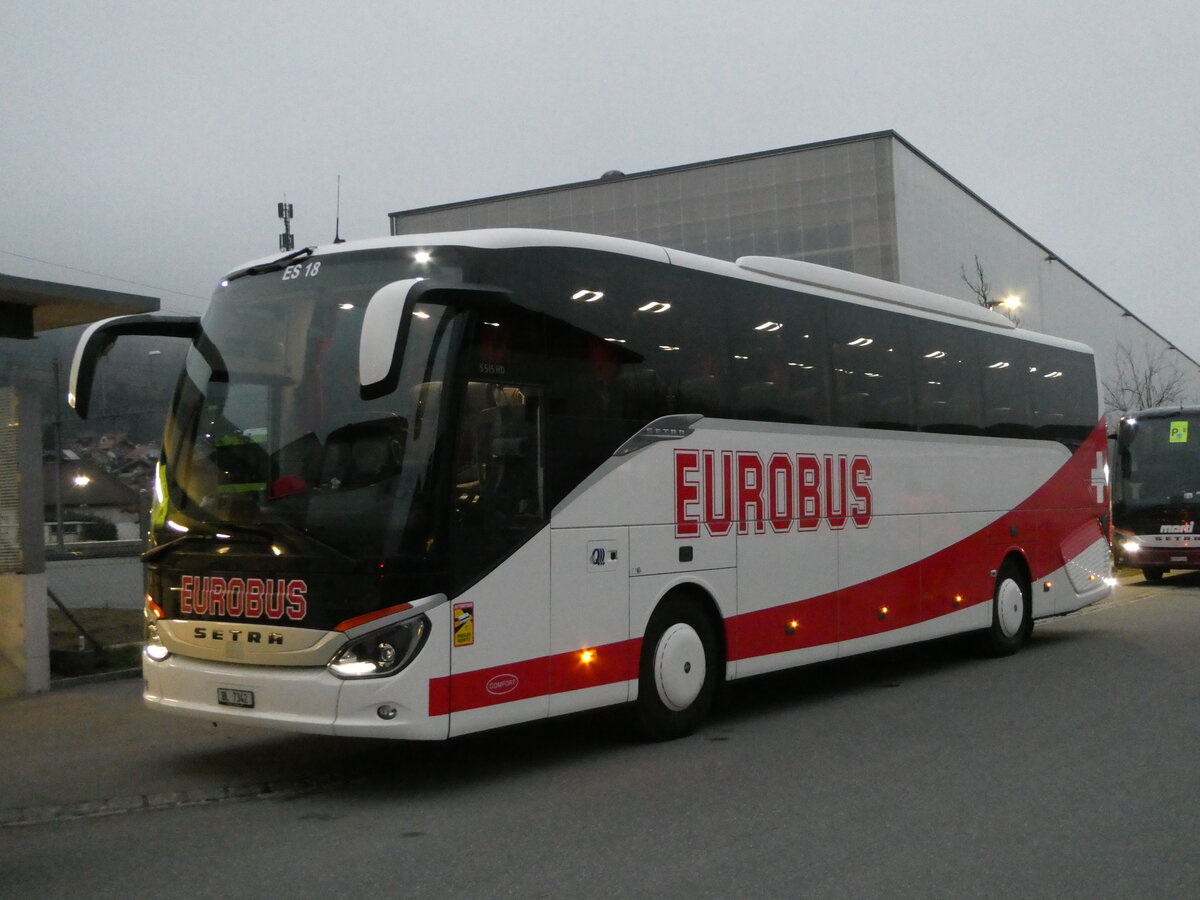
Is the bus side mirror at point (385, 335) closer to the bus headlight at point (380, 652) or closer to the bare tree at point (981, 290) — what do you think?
the bus headlight at point (380, 652)

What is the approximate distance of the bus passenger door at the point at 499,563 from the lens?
7684 millimetres

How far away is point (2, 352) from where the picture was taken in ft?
63.2

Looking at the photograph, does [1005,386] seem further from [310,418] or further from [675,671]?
[310,418]

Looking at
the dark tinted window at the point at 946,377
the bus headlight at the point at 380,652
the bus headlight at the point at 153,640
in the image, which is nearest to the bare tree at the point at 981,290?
the dark tinted window at the point at 946,377

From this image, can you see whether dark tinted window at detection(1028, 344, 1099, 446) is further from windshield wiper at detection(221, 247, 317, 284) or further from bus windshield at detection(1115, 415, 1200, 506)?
bus windshield at detection(1115, 415, 1200, 506)

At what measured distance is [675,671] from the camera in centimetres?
930

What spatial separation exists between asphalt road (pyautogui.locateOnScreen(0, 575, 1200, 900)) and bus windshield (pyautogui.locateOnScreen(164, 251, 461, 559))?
170 centimetres

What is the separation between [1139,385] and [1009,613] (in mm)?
52393

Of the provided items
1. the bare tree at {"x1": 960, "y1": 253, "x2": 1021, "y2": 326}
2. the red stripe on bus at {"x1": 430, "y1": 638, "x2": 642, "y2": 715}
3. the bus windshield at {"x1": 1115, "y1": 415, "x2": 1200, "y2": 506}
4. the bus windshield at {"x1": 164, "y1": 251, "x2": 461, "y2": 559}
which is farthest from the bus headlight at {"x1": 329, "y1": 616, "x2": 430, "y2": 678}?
the bare tree at {"x1": 960, "y1": 253, "x2": 1021, "y2": 326}

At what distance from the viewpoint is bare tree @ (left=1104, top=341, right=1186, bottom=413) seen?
194 feet

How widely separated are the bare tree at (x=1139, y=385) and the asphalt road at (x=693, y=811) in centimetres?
5183

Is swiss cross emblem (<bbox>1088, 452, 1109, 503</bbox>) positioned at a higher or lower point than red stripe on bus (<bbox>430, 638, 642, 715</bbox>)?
higher

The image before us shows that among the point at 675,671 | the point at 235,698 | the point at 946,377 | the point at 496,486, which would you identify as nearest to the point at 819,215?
the point at 946,377

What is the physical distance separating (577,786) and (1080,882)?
3217 mm
